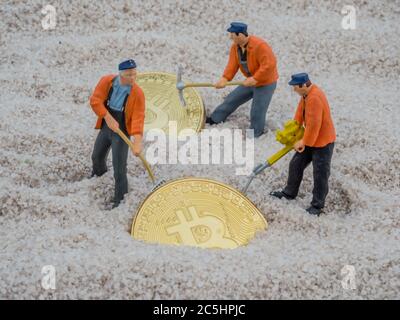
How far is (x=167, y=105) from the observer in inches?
221

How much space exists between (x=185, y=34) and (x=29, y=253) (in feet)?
11.1

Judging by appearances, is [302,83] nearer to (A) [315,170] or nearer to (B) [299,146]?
(B) [299,146]

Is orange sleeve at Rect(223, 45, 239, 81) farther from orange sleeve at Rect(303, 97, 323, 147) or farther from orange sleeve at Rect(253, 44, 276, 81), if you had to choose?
orange sleeve at Rect(303, 97, 323, 147)

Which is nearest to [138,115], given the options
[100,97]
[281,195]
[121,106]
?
[121,106]

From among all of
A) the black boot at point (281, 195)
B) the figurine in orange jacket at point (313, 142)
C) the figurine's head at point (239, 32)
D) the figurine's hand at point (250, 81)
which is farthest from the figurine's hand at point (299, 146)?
the figurine's head at point (239, 32)

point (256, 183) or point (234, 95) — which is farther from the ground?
point (234, 95)

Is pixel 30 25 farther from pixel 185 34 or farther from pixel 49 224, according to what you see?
pixel 49 224

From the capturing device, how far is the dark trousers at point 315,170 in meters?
4.60

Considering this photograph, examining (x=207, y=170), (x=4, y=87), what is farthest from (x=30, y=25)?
(x=207, y=170)

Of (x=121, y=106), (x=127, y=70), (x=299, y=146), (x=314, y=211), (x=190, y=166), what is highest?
(x=127, y=70)

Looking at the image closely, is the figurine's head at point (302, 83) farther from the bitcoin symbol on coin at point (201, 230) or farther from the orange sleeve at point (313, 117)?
the bitcoin symbol on coin at point (201, 230)

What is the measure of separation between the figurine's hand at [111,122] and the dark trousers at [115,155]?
0.48 ft

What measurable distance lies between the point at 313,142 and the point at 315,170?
0.89 feet

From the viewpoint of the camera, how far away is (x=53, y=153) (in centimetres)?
520
